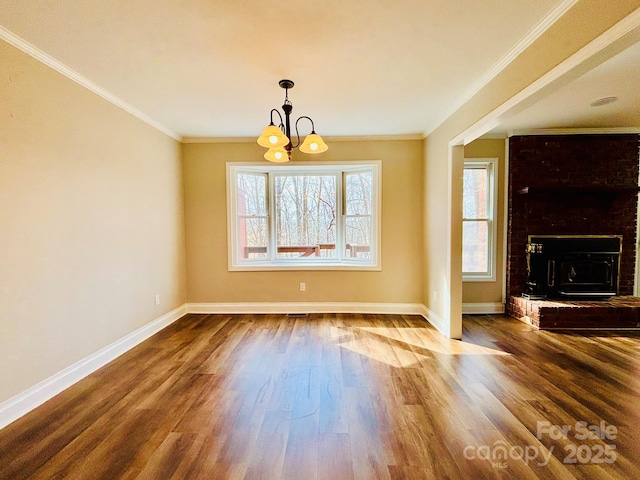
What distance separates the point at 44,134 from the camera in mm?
2221

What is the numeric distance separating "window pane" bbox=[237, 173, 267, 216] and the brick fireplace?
12.1 feet

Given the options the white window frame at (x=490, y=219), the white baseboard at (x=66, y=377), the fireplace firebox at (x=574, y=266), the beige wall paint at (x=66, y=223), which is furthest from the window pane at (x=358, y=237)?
the white baseboard at (x=66, y=377)

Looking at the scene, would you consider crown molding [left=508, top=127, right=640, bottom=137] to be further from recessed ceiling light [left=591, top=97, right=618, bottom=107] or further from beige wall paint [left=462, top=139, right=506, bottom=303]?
recessed ceiling light [left=591, top=97, right=618, bottom=107]

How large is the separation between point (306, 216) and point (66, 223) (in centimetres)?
289

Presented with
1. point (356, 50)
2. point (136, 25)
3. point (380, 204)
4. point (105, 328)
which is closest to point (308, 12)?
point (356, 50)

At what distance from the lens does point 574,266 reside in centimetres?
412

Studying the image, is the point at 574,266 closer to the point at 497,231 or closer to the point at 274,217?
the point at 497,231

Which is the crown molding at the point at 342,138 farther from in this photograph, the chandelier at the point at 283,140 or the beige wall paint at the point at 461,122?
the chandelier at the point at 283,140

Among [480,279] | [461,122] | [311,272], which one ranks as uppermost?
[461,122]

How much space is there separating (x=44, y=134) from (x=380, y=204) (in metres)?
3.66

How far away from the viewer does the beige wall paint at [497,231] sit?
4285mm

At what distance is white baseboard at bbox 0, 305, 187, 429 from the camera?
1968mm

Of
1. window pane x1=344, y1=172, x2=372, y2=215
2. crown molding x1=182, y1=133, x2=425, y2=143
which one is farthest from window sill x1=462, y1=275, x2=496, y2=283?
crown molding x1=182, y1=133, x2=425, y2=143

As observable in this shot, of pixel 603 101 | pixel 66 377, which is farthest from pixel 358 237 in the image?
pixel 66 377
